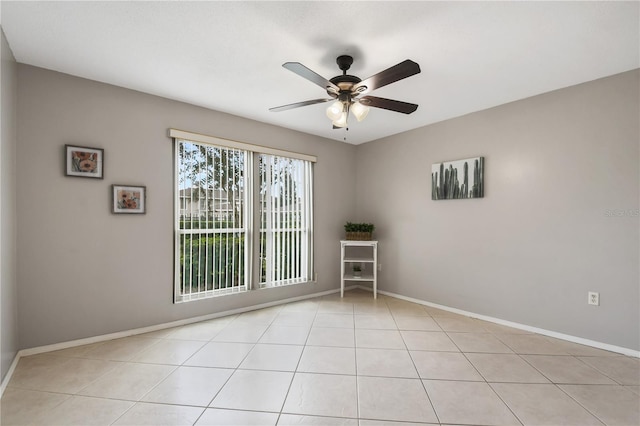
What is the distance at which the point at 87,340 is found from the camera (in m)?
2.82

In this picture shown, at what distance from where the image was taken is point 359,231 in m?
4.70

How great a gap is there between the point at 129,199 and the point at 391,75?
2.72m

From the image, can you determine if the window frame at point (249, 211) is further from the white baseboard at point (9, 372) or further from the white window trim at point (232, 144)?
the white baseboard at point (9, 372)

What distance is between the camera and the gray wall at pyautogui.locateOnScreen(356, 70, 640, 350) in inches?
106

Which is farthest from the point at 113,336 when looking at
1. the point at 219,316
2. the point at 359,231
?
the point at 359,231

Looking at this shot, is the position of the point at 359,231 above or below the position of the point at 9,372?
above

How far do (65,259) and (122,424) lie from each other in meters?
1.72

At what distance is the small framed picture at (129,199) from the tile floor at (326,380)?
4.16ft

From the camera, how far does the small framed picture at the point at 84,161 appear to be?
8.96 ft

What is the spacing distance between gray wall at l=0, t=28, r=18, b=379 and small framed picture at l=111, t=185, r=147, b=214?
70 cm

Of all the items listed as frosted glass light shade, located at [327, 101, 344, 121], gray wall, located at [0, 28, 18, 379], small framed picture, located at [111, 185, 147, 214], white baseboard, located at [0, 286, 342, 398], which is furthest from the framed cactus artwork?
gray wall, located at [0, 28, 18, 379]

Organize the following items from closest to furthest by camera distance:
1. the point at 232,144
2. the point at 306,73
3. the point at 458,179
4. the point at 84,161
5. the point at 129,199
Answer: the point at 306,73 < the point at 84,161 < the point at 129,199 < the point at 232,144 < the point at 458,179

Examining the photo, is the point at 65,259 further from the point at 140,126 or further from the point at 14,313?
the point at 140,126

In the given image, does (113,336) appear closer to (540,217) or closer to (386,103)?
(386,103)
